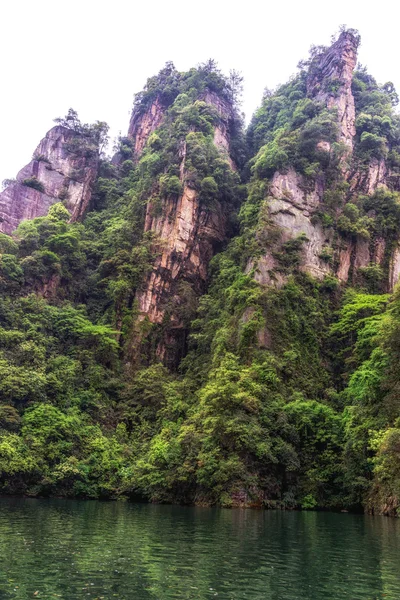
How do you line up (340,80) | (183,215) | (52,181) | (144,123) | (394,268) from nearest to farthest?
(394,268) → (183,215) → (340,80) → (52,181) → (144,123)

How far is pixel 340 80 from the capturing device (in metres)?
64.9

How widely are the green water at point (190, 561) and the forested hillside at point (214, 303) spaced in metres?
10.8

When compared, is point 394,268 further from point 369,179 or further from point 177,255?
point 177,255

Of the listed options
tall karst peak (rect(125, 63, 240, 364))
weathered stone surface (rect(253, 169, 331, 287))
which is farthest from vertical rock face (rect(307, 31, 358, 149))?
tall karst peak (rect(125, 63, 240, 364))

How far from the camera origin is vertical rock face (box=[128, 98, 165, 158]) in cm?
7719

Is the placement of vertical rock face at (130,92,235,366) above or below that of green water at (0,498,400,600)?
above

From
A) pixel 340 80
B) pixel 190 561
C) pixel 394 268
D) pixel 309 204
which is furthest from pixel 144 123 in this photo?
pixel 190 561

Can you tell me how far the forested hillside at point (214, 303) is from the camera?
117ft

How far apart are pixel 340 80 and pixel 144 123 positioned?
27.6m

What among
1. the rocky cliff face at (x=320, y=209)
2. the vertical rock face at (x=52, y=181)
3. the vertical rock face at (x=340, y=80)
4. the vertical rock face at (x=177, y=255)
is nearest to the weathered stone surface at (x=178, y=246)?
the vertical rock face at (x=177, y=255)

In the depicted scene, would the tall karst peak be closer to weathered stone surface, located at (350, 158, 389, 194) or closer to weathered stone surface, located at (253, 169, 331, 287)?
weathered stone surface, located at (253, 169, 331, 287)

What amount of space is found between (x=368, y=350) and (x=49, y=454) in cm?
2422

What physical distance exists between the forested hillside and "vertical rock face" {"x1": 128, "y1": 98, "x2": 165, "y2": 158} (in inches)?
18.6

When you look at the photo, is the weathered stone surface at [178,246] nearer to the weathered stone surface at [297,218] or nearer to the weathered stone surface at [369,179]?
the weathered stone surface at [297,218]
